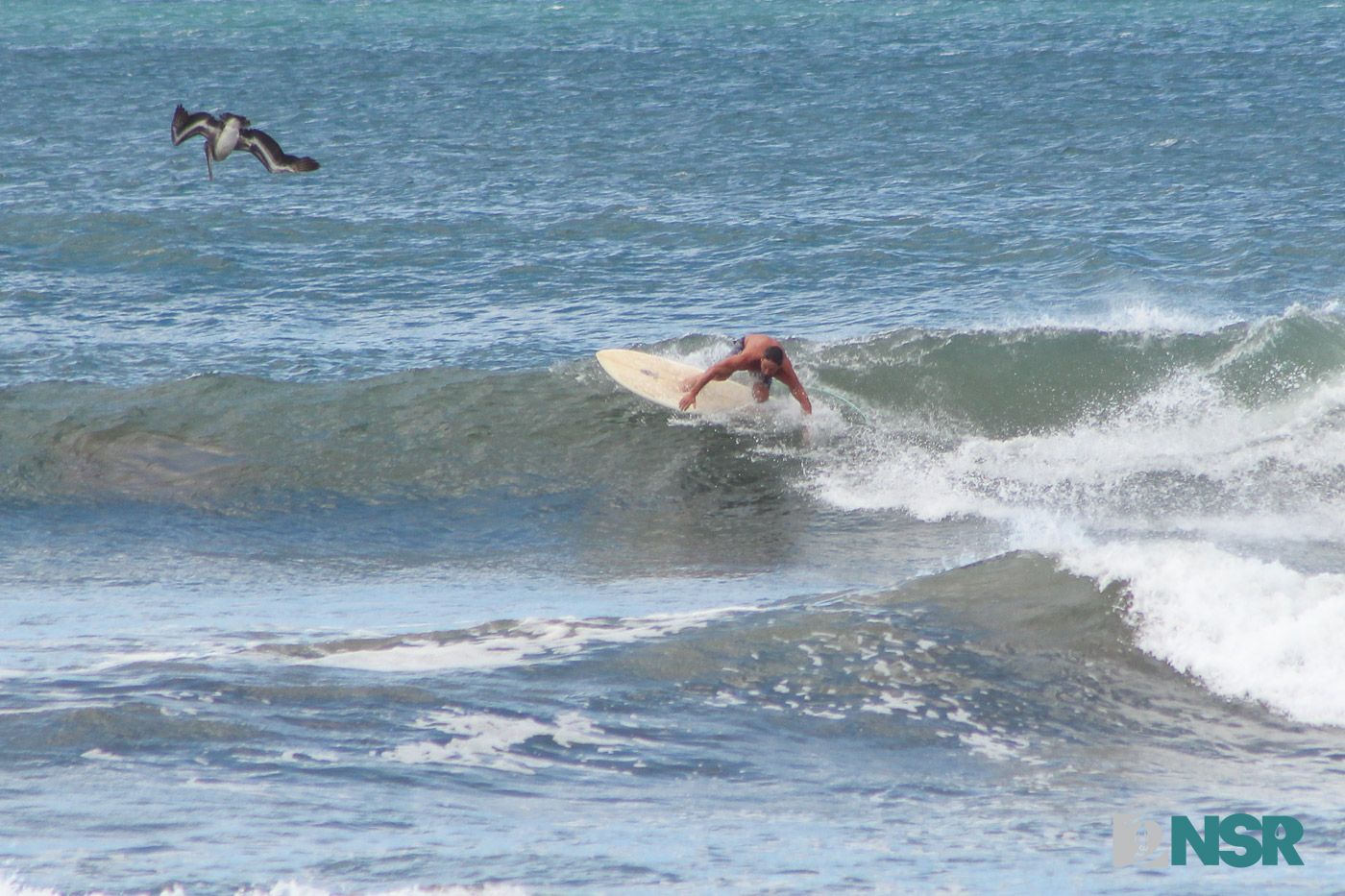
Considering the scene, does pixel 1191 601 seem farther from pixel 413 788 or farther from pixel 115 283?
pixel 115 283

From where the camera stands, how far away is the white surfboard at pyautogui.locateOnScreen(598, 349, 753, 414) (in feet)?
44.3

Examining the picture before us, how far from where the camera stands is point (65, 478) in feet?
39.9

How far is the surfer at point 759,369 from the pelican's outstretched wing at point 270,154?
17.5 feet

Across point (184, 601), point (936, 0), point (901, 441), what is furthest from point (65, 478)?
point (936, 0)

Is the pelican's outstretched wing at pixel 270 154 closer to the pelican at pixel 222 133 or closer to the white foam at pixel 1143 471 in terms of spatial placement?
the pelican at pixel 222 133

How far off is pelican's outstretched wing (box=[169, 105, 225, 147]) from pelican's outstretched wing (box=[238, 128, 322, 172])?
0.75ft

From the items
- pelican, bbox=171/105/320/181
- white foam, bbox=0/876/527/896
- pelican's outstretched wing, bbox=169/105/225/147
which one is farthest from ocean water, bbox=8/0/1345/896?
pelican's outstretched wing, bbox=169/105/225/147

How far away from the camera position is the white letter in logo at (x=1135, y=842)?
4891mm

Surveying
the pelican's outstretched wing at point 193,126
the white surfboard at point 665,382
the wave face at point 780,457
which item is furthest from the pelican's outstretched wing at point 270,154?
the white surfboard at point 665,382

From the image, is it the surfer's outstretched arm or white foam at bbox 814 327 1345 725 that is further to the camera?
the surfer's outstretched arm

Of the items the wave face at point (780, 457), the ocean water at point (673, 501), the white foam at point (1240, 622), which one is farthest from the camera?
the wave face at point (780, 457)

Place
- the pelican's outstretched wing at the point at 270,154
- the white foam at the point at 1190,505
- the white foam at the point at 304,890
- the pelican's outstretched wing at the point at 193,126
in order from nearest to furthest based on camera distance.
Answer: the white foam at the point at 304,890
the white foam at the point at 1190,505
the pelican's outstretched wing at the point at 270,154
the pelican's outstretched wing at the point at 193,126

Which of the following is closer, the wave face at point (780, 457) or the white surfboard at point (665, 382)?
the wave face at point (780, 457)

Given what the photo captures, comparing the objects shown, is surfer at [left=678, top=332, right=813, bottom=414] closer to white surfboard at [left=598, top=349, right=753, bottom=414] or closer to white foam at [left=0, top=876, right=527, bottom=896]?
white surfboard at [left=598, top=349, right=753, bottom=414]
